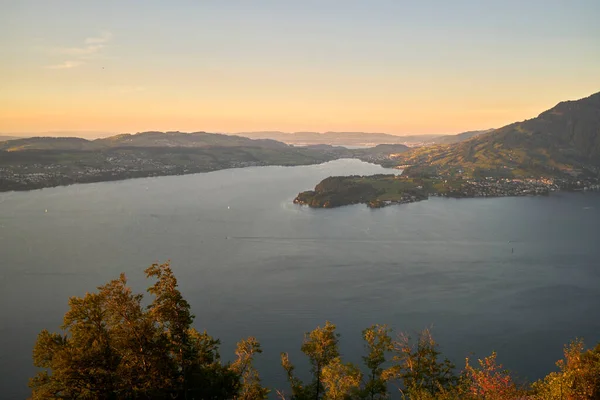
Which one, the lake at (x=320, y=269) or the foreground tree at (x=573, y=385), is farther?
the lake at (x=320, y=269)

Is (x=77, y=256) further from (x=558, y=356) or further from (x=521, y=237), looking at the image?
(x=521, y=237)

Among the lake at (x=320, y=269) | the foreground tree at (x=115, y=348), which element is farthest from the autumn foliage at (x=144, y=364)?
the lake at (x=320, y=269)

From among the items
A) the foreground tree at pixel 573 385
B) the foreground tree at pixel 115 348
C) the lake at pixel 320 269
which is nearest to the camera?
the foreground tree at pixel 573 385

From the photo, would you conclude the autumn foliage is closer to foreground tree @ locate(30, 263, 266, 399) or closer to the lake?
foreground tree @ locate(30, 263, 266, 399)

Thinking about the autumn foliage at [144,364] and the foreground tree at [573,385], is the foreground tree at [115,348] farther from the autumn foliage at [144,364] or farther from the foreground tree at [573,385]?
the foreground tree at [573,385]

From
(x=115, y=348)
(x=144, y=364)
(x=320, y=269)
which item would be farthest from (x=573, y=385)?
(x=320, y=269)

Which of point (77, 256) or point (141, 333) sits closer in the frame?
point (141, 333)

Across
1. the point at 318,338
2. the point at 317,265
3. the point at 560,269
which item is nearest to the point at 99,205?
the point at 317,265

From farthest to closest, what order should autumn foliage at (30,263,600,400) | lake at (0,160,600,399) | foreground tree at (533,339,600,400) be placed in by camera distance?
lake at (0,160,600,399) < autumn foliage at (30,263,600,400) < foreground tree at (533,339,600,400)

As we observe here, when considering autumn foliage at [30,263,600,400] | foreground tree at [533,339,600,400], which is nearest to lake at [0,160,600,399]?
foreground tree at [533,339,600,400]
